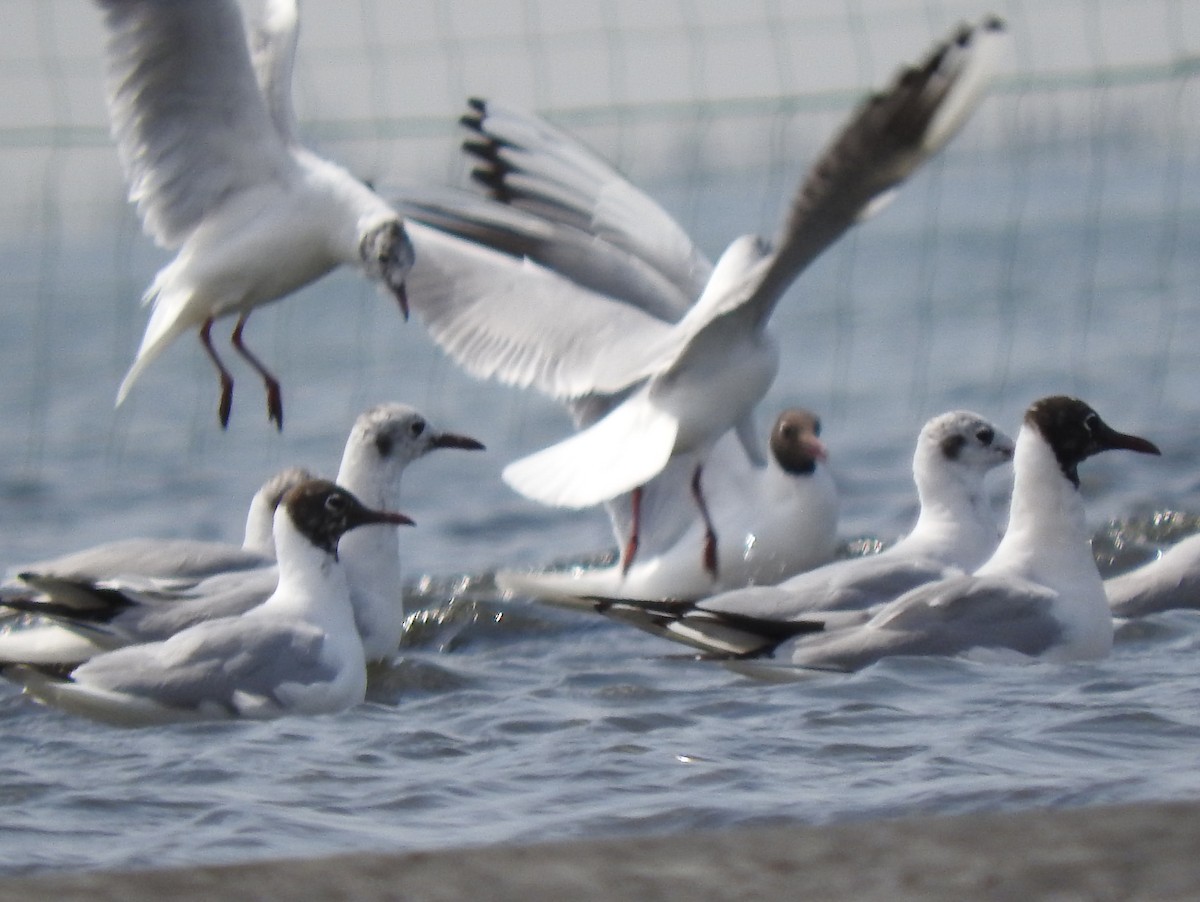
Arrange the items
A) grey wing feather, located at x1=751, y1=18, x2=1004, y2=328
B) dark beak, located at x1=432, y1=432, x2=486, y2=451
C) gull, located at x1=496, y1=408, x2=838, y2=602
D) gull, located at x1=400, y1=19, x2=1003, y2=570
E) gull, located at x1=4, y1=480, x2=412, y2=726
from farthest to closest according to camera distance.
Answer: gull, located at x1=496, y1=408, x2=838, y2=602 < dark beak, located at x1=432, y1=432, x2=486, y2=451 < gull, located at x1=4, y1=480, x2=412, y2=726 < gull, located at x1=400, y1=19, x2=1003, y2=570 < grey wing feather, located at x1=751, y1=18, x2=1004, y2=328

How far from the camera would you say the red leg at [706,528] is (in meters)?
6.96

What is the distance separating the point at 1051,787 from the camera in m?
4.05

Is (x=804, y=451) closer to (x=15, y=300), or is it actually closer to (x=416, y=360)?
(x=416, y=360)

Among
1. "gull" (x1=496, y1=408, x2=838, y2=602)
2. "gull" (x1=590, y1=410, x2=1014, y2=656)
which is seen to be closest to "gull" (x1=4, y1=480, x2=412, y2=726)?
"gull" (x1=590, y1=410, x2=1014, y2=656)

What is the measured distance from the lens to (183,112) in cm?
669

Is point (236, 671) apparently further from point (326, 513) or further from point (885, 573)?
point (885, 573)

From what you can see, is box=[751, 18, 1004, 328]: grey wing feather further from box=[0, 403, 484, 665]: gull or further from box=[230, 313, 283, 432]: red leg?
box=[230, 313, 283, 432]: red leg

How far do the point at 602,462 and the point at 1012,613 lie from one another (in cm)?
129

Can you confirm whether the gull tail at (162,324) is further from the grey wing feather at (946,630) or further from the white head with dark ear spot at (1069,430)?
the white head with dark ear spot at (1069,430)

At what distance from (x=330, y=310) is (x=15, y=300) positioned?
15.2 feet

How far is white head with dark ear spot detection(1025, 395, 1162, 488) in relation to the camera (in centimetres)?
593

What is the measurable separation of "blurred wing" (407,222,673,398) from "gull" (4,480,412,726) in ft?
4.61

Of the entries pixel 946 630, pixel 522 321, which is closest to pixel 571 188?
pixel 522 321

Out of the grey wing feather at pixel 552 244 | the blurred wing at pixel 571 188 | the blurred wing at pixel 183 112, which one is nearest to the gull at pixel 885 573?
the grey wing feather at pixel 552 244
